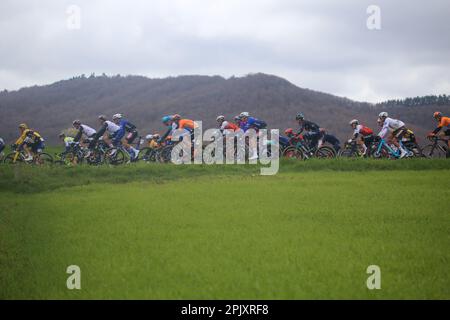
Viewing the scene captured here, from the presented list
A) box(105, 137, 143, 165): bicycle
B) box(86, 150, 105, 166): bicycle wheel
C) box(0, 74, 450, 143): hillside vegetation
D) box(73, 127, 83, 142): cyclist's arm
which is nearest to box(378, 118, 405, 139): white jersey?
box(105, 137, 143, 165): bicycle

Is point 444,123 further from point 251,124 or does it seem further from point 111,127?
point 111,127

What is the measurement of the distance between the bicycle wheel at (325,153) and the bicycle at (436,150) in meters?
3.45

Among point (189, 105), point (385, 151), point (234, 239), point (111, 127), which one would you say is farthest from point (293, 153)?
point (189, 105)

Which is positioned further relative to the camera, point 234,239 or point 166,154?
point 166,154

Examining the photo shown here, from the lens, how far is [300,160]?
1894cm

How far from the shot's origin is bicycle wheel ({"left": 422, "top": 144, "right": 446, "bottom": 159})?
1894 cm

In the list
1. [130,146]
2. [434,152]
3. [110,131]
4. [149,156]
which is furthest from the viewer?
[149,156]

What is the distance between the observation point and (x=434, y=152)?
19.3 m

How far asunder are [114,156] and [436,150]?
12707mm

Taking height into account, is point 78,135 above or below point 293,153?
above

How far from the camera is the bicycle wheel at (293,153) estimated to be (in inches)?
790

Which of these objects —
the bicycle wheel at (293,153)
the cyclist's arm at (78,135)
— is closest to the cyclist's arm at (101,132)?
the cyclist's arm at (78,135)

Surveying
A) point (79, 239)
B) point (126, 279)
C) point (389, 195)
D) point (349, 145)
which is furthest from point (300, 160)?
point (126, 279)

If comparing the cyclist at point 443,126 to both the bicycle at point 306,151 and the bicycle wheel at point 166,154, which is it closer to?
the bicycle at point 306,151
